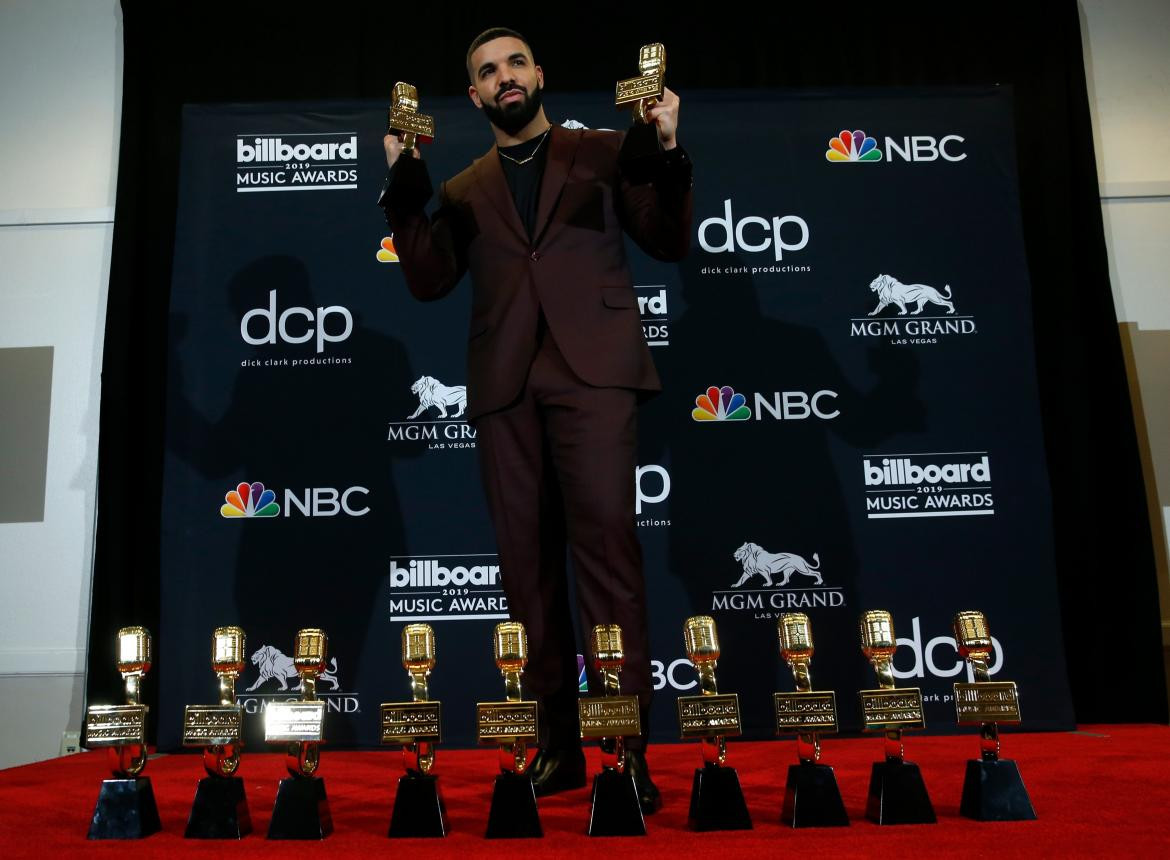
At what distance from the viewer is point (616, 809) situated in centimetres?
166

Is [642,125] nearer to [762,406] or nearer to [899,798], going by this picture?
[899,798]

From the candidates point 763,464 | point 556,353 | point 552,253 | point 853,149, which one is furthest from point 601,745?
point 853,149

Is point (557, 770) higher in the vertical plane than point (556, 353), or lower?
lower

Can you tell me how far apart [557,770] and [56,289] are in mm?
3164

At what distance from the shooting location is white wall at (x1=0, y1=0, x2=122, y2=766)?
3764 millimetres

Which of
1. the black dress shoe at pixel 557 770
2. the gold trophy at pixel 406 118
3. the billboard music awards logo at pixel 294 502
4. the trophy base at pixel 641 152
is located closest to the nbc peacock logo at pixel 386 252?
the billboard music awards logo at pixel 294 502

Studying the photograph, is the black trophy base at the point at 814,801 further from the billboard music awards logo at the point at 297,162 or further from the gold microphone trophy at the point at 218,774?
the billboard music awards logo at the point at 297,162

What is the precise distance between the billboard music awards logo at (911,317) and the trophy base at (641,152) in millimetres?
1818

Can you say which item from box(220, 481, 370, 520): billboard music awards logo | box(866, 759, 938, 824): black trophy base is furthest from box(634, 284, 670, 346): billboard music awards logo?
box(866, 759, 938, 824): black trophy base

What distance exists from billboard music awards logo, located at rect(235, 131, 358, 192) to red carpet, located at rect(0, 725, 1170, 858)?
6.78ft

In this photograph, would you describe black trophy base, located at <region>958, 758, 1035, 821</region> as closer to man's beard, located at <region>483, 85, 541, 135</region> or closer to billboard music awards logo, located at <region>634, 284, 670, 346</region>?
man's beard, located at <region>483, 85, 541, 135</region>

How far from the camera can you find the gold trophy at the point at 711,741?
1660 mm

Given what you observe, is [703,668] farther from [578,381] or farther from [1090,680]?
[1090,680]

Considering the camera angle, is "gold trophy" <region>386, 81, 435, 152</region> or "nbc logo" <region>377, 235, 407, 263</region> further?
"nbc logo" <region>377, 235, 407, 263</region>
